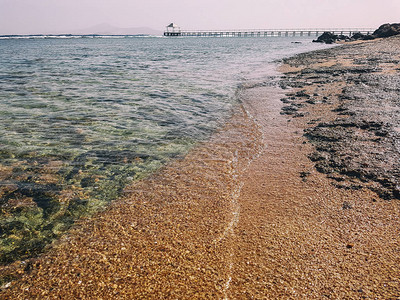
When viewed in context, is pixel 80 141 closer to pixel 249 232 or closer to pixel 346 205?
pixel 249 232

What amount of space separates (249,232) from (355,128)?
4.26 metres

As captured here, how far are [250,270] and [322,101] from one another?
23.8ft

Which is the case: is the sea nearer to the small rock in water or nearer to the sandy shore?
the sandy shore

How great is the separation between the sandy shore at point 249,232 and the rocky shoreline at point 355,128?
3 cm

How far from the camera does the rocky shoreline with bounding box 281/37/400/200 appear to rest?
3.99 metres

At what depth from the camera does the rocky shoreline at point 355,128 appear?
157 inches

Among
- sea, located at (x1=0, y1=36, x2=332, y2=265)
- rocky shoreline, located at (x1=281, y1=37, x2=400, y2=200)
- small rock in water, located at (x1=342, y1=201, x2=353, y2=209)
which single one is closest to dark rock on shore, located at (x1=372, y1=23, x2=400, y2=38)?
rocky shoreline, located at (x1=281, y1=37, x2=400, y2=200)

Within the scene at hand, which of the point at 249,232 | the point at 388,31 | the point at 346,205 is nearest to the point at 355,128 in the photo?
the point at 346,205

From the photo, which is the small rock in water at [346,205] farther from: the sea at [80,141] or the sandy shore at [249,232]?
the sea at [80,141]

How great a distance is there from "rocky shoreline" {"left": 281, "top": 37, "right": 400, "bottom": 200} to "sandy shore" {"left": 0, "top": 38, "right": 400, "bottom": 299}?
0.03 metres

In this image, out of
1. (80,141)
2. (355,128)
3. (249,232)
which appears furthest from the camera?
(355,128)

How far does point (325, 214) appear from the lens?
10.7 ft

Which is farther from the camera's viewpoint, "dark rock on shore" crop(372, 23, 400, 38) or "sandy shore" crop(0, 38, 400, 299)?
"dark rock on shore" crop(372, 23, 400, 38)

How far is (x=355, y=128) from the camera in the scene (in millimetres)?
5793
